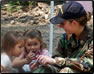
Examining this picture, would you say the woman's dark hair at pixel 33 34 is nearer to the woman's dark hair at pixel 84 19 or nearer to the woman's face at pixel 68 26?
the woman's face at pixel 68 26

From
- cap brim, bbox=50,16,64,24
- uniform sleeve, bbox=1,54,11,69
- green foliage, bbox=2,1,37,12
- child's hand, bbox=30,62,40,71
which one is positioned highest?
green foliage, bbox=2,1,37,12

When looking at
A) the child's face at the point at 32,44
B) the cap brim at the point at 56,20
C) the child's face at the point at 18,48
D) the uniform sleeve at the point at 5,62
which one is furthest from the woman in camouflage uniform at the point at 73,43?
the uniform sleeve at the point at 5,62

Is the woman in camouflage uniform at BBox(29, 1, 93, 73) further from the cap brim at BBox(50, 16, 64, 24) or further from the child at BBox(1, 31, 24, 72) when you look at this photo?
the child at BBox(1, 31, 24, 72)

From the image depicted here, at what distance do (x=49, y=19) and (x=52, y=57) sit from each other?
41 cm

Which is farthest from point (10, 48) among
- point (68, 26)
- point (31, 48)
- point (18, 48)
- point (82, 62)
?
point (82, 62)

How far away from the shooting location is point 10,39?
7.75 feet

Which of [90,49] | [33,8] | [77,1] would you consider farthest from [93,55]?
[33,8]

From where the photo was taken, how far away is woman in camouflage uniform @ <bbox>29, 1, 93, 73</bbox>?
2.26 metres

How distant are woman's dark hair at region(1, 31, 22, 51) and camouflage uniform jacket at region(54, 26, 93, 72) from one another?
462 millimetres

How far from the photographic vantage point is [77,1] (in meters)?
2.37

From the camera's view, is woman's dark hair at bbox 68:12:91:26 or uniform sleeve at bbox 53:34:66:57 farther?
uniform sleeve at bbox 53:34:66:57

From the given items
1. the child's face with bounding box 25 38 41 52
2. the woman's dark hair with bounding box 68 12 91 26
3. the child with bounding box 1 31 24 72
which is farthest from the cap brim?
the child with bounding box 1 31 24 72

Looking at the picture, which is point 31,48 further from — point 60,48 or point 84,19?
point 84,19

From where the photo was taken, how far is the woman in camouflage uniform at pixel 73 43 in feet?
7.40
